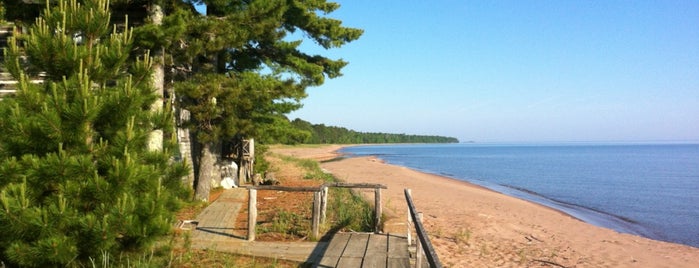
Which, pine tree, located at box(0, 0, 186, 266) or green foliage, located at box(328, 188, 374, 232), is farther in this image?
green foliage, located at box(328, 188, 374, 232)

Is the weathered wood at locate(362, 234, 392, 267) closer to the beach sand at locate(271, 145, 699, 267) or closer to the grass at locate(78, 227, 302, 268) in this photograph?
the beach sand at locate(271, 145, 699, 267)

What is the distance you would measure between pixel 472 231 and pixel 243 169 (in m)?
9.75

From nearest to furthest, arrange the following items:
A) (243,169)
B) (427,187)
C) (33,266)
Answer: (33,266), (243,169), (427,187)

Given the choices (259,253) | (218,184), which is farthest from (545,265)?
(218,184)

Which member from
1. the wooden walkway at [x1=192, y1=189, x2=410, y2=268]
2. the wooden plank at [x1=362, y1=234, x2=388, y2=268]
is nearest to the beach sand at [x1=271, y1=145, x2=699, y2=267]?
the wooden plank at [x1=362, y1=234, x2=388, y2=268]

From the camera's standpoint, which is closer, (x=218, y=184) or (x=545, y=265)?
(x=545, y=265)

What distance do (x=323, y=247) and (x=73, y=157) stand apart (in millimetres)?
4394

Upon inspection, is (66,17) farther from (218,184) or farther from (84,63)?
(218,184)

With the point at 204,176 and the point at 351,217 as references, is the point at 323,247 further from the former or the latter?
the point at 204,176

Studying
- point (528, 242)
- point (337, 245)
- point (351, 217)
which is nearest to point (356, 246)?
point (337, 245)

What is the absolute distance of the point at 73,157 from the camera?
4.74 metres

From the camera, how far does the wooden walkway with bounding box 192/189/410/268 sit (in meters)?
6.81

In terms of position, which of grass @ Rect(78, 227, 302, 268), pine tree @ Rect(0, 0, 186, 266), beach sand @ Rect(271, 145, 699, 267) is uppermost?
pine tree @ Rect(0, 0, 186, 266)

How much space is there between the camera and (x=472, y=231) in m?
13.2
